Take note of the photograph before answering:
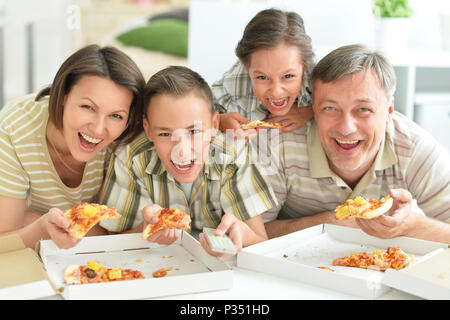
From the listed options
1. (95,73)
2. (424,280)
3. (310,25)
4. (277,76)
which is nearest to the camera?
(424,280)

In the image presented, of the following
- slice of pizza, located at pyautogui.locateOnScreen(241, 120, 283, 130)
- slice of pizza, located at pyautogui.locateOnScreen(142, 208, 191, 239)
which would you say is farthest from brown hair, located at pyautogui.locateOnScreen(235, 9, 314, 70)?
slice of pizza, located at pyautogui.locateOnScreen(142, 208, 191, 239)

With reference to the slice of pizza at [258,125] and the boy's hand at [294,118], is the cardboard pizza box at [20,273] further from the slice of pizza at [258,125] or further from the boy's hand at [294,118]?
the boy's hand at [294,118]

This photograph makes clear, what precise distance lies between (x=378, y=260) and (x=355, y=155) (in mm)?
412

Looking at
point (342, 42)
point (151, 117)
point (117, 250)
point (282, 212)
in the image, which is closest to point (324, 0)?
point (342, 42)

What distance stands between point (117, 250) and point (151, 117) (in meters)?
0.37

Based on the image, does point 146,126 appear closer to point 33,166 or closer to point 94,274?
point 33,166

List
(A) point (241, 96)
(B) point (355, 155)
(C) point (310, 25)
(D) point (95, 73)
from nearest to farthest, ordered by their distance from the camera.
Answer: (D) point (95, 73), (B) point (355, 155), (A) point (241, 96), (C) point (310, 25)

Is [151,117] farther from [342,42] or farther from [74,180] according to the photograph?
[342,42]

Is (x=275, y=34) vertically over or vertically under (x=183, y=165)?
over

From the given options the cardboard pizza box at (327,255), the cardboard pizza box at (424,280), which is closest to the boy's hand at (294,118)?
the cardboard pizza box at (327,255)

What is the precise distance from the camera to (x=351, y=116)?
1480mm

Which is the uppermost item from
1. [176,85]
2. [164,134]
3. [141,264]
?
[176,85]

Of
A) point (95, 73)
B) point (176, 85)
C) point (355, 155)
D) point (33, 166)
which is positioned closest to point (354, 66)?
point (355, 155)
